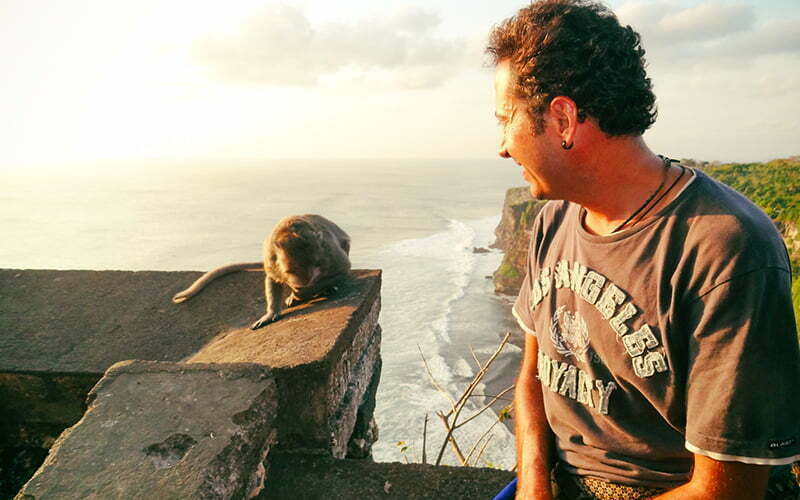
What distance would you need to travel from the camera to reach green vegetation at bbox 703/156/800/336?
14.6 metres

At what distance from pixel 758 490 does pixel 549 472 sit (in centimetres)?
65

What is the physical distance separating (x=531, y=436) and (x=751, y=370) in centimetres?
86

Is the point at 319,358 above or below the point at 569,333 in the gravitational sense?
below

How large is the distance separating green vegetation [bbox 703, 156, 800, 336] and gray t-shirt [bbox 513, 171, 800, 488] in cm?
974

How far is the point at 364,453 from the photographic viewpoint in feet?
9.00

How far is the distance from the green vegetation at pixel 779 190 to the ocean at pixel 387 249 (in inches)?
468

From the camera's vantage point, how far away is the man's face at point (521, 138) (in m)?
1.46

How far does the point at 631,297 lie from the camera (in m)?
1.31

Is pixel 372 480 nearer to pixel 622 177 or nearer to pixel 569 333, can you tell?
pixel 569 333

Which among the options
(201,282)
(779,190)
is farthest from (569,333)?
(779,190)

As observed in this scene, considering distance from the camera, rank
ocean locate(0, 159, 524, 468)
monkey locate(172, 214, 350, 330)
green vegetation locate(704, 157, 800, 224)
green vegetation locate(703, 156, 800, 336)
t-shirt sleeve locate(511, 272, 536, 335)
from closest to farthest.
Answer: t-shirt sleeve locate(511, 272, 536, 335)
monkey locate(172, 214, 350, 330)
green vegetation locate(703, 156, 800, 336)
green vegetation locate(704, 157, 800, 224)
ocean locate(0, 159, 524, 468)

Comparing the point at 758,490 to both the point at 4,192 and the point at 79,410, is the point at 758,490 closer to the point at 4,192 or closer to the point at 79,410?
the point at 79,410

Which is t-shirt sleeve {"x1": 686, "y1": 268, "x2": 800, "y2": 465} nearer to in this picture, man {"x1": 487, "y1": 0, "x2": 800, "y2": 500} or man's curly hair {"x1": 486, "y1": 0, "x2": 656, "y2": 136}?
man {"x1": 487, "y1": 0, "x2": 800, "y2": 500}

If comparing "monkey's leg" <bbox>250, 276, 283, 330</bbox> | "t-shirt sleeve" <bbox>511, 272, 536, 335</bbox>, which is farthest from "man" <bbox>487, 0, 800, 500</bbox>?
"monkey's leg" <bbox>250, 276, 283, 330</bbox>
